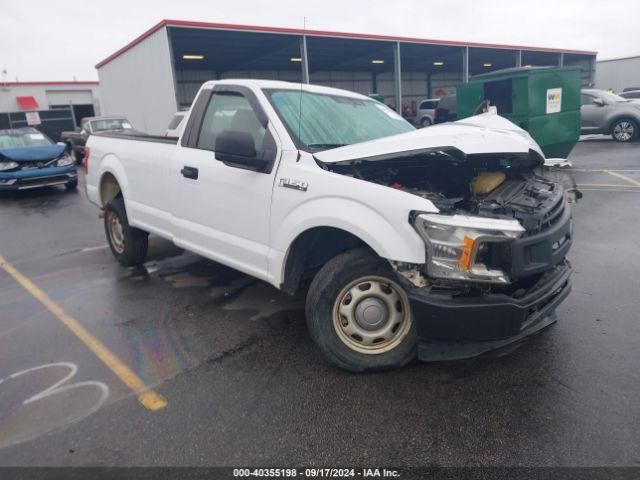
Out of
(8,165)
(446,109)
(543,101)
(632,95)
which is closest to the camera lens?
(543,101)

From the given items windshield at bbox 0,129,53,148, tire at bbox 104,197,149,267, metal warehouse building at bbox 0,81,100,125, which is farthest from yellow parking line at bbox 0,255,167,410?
metal warehouse building at bbox 0,81,100,125

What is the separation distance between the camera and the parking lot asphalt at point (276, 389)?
2.64 m

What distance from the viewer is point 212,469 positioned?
8.28 ft

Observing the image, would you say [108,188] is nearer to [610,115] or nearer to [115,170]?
[115,170]

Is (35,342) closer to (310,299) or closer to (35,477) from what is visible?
(35,477)

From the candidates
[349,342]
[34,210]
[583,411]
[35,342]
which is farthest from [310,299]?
[34,210]

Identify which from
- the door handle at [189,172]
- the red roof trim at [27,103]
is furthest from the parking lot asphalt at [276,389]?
the red roof trim at [27,103]

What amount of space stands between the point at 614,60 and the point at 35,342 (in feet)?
142

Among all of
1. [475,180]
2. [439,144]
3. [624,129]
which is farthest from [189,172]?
[624,129]

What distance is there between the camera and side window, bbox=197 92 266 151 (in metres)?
4.14

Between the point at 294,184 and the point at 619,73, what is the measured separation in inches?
1651

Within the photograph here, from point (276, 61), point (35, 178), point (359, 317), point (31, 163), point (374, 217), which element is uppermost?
point (276, 61)

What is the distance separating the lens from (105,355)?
379 cm

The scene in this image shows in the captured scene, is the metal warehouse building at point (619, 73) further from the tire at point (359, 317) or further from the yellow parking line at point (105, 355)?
the yellow parking line at point (105, 355)
